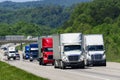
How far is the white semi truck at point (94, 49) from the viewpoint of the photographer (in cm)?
5341

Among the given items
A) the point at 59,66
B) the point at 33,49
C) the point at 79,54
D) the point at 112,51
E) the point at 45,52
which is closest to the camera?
the point at 79,54

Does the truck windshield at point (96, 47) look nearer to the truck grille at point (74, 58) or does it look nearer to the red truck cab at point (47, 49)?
the truck grille at point (74, 58)

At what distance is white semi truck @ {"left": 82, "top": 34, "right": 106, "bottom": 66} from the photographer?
175 ft

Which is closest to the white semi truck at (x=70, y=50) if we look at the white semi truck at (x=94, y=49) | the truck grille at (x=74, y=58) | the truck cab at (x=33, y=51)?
the truck grille at (x=74, y=58)

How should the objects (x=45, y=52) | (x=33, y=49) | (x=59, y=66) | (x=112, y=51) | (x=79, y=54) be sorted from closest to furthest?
(x=79, y=54) < (x=59, y=66) < (x=45, y=52) < (x=112, y=51) < (x=33, y=49)

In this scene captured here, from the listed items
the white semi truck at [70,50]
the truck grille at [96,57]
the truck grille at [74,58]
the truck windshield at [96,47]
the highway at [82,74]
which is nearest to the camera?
the highway at [82,74]

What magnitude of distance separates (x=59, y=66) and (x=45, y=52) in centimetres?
1316

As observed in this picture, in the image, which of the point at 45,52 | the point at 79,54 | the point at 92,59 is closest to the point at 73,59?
the point at 79,54

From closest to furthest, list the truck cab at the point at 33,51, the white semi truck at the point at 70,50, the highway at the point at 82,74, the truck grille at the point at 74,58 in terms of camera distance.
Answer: the highway at the point at 82,74
the truck grille at the point at 74,58
the white semi truck at the point at 70,50
the truck cab at the point at 33,51

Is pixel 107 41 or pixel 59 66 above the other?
pixel 107 41

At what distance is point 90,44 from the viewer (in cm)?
5403

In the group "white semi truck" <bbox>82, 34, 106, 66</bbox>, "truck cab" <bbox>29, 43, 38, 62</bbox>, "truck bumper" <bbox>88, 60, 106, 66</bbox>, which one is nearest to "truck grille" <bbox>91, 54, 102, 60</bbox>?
"white semi truck" <bbox>82, 34, 106, 66</bbox>

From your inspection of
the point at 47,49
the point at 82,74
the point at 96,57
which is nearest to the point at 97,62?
the point at 96,57

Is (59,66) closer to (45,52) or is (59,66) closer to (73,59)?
(73,59)
